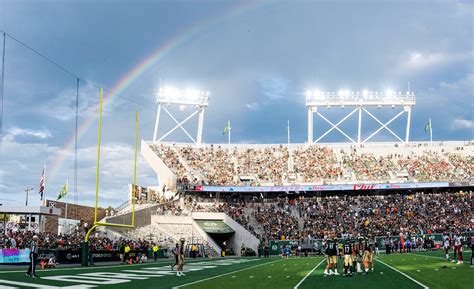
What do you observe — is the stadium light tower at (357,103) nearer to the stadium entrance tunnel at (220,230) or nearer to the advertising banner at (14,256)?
the stadium entrance tunnel at (220,230)

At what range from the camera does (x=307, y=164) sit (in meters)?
61.3

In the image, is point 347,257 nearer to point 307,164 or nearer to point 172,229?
point 172,229

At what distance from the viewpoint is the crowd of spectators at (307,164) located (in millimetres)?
57688

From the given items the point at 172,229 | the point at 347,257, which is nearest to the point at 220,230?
the point at 172,229

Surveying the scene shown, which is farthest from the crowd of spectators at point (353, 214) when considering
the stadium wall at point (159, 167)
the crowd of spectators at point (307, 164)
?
the stadium wall at point (159, 167)

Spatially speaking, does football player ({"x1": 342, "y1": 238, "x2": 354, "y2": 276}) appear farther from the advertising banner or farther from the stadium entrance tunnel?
the stadium entrance tunnel

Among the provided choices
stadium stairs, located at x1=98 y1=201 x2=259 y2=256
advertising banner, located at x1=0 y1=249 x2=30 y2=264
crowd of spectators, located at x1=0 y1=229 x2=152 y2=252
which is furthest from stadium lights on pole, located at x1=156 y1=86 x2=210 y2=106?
advertising banner, located at x1=0 y1=249 x2=30 y2=264

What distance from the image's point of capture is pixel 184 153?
6262 centimetres

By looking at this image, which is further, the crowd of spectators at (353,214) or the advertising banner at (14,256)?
the crowd of spectators at (353,214)

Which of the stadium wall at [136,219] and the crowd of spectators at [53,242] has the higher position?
the stadium wall at [136,219]

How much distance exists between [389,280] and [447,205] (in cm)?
3849

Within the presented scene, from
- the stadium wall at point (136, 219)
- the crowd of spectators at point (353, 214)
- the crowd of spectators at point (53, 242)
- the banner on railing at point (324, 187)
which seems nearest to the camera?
the crowd of spectators at point (53, 242)

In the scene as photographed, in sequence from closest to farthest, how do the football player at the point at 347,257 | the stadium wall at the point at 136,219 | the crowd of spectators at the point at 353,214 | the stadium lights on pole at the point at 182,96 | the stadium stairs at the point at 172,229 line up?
the football player at the point at 347,257 → the stadium wall at the point at 136,219 → the stadium stairs at the point at 172,229 → the crowd of spectators at the point at 353,214 → the stadium lights on pole at the point at 182,96

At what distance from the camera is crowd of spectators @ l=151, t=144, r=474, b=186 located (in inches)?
2271
